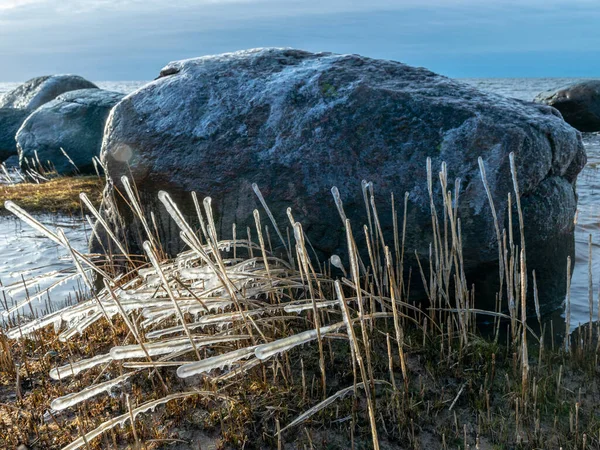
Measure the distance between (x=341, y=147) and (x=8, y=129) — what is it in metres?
13.3

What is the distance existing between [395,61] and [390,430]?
9.71 ft

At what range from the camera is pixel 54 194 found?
8359 mm

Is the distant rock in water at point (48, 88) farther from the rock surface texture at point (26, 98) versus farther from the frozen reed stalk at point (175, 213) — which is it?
the frozen reed stalk at point (175, 213)

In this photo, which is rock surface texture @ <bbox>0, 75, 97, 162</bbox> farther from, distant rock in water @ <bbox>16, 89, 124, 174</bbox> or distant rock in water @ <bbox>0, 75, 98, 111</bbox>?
distant rock in water @ <bbox>16, 89, 124, 174</bbox>

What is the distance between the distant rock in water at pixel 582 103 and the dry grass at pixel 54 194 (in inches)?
545

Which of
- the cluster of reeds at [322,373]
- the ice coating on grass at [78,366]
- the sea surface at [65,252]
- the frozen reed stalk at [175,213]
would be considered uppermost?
the frozen reed stalk at [175,213]

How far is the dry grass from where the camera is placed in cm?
768

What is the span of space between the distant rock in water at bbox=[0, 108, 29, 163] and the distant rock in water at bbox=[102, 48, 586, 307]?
11.6 metres

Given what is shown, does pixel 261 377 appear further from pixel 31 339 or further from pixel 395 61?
pixel 395 61

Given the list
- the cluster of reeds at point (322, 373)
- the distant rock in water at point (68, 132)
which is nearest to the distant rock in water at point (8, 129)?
the distant rock in water at point (68, 132)

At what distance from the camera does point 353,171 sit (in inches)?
139

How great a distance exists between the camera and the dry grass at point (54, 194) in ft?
25.2

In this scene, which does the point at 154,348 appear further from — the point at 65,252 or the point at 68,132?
the point at 68,132

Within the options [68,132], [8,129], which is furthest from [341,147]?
[8,129]
